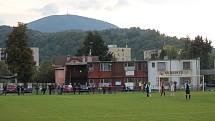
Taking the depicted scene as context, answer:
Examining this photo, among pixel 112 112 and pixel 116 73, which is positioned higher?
pixel 116 73

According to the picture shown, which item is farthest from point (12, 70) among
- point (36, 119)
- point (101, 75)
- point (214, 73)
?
point (36, 119)

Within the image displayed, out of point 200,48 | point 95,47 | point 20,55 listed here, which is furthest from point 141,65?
point 95,47

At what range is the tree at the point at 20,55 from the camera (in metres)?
96.2

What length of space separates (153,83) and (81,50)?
44.6 metres

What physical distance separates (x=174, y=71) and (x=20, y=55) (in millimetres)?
31464

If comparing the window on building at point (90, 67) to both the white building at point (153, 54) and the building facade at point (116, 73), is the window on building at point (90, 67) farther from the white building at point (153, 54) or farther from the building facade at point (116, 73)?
the white building at point (153, 54)

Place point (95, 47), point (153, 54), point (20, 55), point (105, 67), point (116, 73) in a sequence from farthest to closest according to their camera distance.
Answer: point (153, 54) < point (95, 47) < point (105, 67) < point (116, 73) < point (20, 55)

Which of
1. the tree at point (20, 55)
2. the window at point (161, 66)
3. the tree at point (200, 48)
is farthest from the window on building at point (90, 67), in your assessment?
the tree at point (200, 48)

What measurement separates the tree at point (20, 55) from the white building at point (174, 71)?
25531mm

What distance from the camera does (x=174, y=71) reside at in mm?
102688

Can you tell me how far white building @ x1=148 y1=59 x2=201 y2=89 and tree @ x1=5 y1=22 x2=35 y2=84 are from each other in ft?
83.8

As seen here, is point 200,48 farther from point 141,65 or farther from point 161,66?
point 141,65

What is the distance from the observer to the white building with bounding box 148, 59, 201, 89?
101000mm

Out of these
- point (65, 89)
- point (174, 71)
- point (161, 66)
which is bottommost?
point (65, 89)
